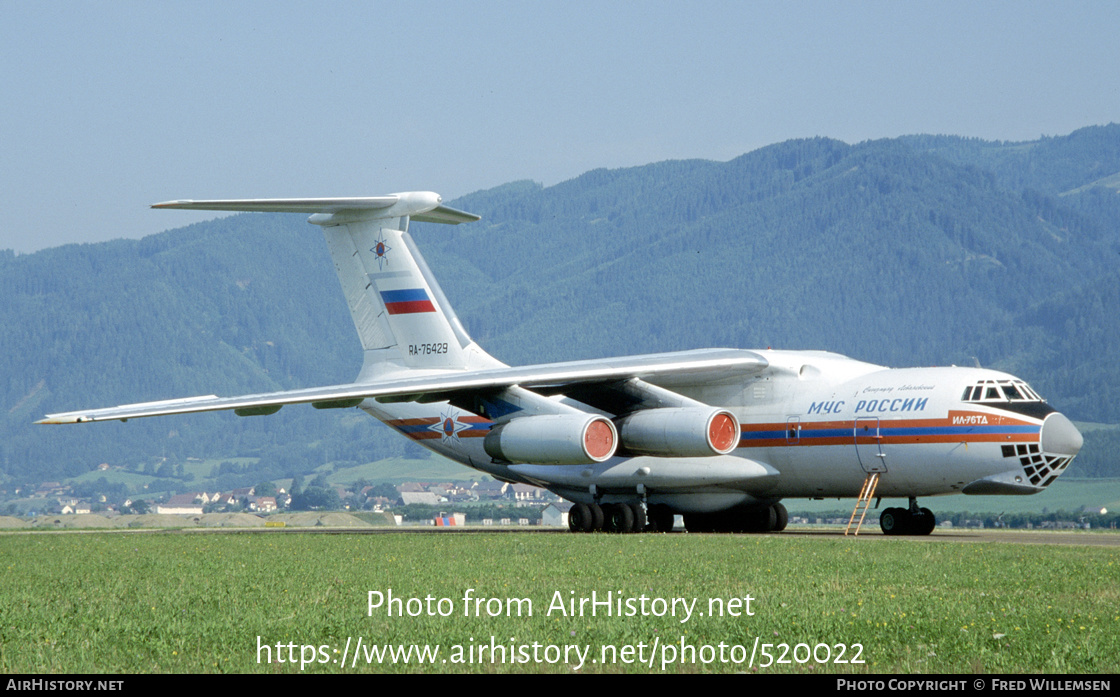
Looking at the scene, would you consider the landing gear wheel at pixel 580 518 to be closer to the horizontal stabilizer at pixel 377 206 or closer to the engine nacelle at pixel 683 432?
the engine nacelle at pixel 683 432

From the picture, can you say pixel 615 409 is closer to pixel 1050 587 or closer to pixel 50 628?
pixel 1050 587

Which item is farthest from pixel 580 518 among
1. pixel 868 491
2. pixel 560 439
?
pixel 868 491

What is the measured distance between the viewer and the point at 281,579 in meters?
11.7

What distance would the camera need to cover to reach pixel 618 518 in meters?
22.3

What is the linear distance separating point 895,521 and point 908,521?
220 mm

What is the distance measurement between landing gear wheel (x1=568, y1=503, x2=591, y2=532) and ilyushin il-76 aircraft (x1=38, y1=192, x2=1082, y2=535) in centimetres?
3

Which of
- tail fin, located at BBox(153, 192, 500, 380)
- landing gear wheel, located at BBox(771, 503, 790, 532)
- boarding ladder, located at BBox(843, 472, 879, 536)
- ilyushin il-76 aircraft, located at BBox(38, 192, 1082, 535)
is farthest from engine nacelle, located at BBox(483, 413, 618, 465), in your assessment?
boarding ladder, located at BBox(843, 472, 879, 536)

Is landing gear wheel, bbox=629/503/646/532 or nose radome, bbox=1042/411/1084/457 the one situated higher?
nose radome, bbox=1042/411/1084/457

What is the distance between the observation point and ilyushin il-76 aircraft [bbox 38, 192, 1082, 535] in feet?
63.4

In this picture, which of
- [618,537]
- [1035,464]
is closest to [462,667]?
[618,537]

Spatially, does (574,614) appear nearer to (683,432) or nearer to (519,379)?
(683,432)

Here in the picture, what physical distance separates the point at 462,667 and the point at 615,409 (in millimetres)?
15674

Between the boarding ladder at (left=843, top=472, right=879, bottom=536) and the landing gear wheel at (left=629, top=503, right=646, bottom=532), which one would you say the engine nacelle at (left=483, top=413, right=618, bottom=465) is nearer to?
the landing gear wheel at (left=629, top=503, right=646, bottom=532)

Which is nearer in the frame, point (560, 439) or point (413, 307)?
point (560, 439)
